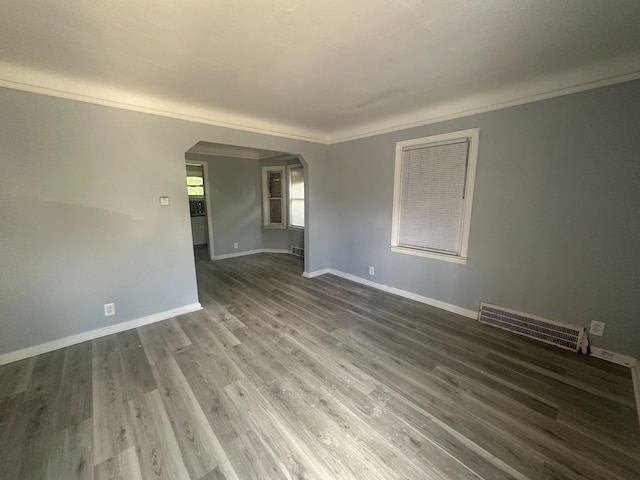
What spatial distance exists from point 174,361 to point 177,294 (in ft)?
3.57

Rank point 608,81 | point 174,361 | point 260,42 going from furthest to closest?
1. point 174,361
2. point 608,81
3. point 260,42

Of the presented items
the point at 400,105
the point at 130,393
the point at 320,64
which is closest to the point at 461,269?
the point at 400,105

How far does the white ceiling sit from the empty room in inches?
0.7

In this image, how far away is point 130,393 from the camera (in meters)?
1.87

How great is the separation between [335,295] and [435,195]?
6.49 feet

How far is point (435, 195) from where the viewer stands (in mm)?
3166

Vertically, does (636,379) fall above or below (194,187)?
below

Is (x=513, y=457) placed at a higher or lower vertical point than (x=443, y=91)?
lower

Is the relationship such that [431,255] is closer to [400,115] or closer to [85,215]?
→ [400,115]

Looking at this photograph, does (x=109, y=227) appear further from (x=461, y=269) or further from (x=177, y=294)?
(x=461, y=269)

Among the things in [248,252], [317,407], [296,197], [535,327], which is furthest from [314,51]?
[248,252]

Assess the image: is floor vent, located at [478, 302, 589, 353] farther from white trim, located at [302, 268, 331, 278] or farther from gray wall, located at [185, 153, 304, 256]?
gray wall, located at [185, 153, 304, 256]

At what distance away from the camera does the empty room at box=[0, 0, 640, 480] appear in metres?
1.44

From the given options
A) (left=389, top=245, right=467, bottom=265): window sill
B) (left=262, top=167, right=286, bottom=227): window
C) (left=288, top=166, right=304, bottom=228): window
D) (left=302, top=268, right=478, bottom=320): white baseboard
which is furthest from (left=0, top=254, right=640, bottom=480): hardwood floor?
(left=262, top=167, right=286, bottom=227): window
